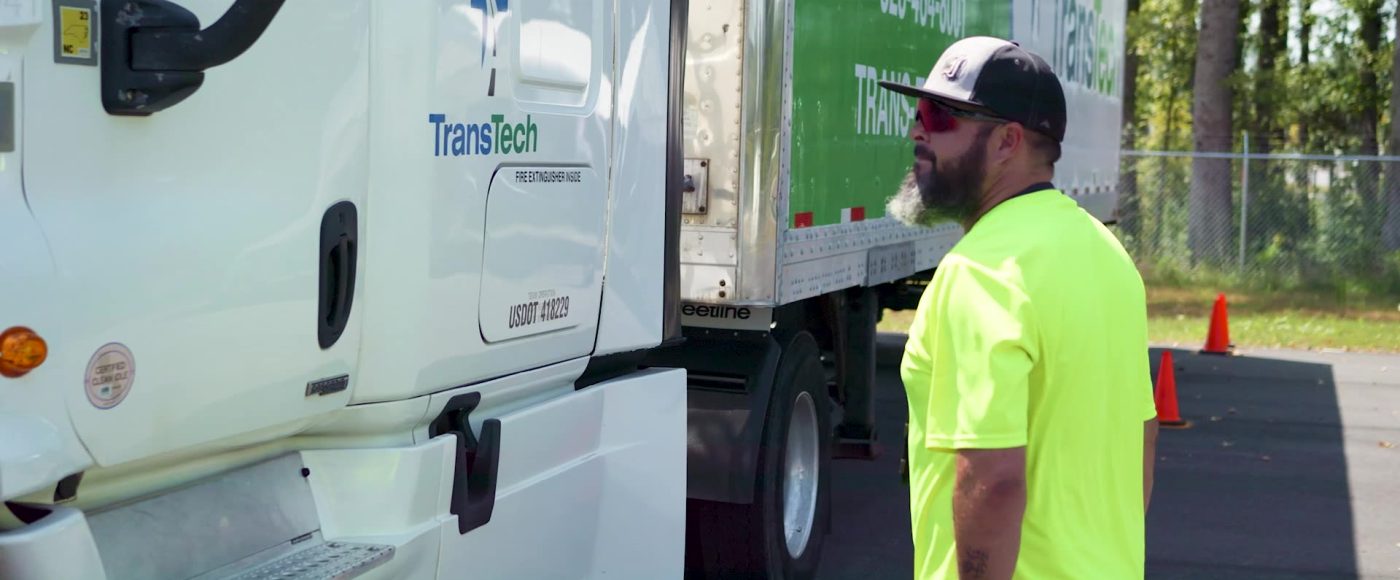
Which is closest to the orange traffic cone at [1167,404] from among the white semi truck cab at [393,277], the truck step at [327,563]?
the white semi truck cab at [393,277]

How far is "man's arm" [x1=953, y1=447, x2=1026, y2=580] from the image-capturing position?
245 cm

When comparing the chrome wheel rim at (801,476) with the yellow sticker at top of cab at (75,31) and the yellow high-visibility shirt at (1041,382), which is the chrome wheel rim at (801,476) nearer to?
the yellow high-visibility shirt at (1041,382)

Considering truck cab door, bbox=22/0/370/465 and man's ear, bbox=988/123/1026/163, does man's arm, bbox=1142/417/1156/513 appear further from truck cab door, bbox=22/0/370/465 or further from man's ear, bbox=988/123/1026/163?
truck cab door, bbox=22/0/370/465

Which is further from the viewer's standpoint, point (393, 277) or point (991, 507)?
point (393, 277)

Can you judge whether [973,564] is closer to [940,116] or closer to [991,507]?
[991,507]

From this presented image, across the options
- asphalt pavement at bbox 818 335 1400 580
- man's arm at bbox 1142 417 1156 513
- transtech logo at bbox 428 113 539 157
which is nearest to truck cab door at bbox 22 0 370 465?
transtech logo at bbox 428 113 539 157

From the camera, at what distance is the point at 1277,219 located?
20.5 m

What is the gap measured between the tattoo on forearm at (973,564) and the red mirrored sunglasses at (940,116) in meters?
0.70

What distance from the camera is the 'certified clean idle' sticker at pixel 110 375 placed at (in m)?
2.70

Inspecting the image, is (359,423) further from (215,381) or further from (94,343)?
(94,343)

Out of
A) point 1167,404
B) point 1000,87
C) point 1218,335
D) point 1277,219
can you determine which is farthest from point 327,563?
point 1277,219

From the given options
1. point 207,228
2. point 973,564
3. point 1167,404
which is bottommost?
point 1167,404

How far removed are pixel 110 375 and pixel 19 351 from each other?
22cm

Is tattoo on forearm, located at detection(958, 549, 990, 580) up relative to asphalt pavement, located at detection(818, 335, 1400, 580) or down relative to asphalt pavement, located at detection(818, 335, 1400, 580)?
up
